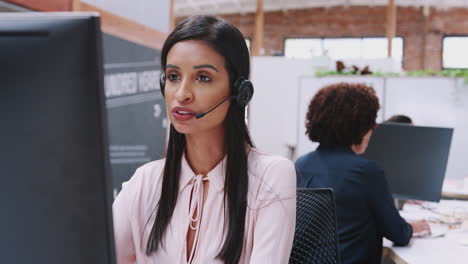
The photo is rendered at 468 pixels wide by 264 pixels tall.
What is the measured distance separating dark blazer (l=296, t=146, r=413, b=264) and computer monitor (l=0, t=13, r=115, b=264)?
1470mm

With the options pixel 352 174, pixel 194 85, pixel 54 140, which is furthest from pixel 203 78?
pixel 352 174

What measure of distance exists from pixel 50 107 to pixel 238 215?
622 millimetres

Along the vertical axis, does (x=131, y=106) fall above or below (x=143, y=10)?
below

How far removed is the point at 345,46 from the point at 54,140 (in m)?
10.5

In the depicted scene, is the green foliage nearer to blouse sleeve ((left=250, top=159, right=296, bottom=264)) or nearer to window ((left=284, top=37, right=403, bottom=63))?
blouse sleeve ((left=250, top=159, right=296, bottom=264))

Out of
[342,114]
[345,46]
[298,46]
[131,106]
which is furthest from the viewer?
[298,46]

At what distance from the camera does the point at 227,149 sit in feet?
3.36

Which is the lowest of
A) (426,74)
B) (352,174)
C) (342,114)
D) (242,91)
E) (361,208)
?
(361,208)

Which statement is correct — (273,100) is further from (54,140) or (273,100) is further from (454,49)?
(54,140)

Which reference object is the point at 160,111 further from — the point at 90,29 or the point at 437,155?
the point at 90,29

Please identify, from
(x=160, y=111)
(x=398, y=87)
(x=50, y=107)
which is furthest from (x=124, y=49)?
(x=398, y=87)

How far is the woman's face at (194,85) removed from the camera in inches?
35.2

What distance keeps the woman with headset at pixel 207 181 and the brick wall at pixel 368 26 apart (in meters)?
9.26

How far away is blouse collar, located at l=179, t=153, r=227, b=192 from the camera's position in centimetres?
100
